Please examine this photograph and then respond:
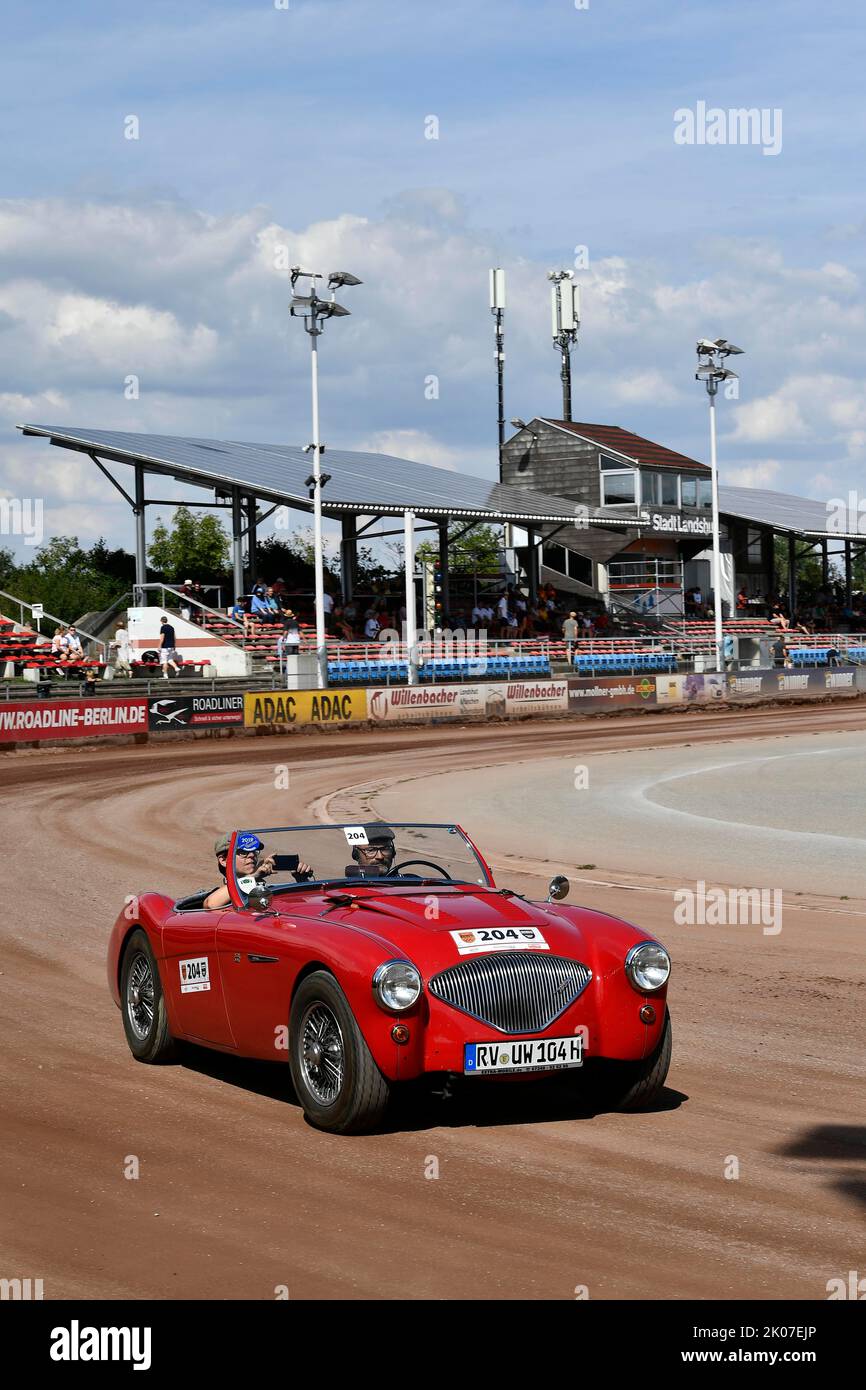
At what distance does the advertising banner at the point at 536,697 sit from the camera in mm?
43938

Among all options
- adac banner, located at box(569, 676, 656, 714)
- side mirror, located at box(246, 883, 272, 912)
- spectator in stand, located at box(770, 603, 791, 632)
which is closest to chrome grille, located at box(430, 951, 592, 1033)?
side mirror, located at box(246, 883, 272, 912)

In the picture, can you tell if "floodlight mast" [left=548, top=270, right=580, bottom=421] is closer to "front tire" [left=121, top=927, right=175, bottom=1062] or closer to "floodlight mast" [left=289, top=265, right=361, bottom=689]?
"floodlight mast" [left=289, top=265, right=361, bottom=689]

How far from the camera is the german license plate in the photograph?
691 centimetres

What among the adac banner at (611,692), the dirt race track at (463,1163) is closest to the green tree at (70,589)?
the adac banner at (611,692)

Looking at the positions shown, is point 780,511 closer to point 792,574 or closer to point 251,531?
point 792,574

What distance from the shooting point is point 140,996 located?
895 centimetres

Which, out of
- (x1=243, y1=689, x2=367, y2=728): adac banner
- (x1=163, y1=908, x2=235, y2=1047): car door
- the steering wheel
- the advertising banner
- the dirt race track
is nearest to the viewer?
the dirt race track

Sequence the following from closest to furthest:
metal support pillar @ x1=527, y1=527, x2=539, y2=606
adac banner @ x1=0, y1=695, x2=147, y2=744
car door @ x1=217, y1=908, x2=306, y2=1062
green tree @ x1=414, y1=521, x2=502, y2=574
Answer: car door @ x1=217, y1=908, x2=306, y2=1062 < adac banner @ x1=0, y1=695, x2=147, y2=744 < metal support pillar @ x1=527, y1=527, x2=539, y2=606 < green tree @ x1=414, y1=521, x2=502, y2=574

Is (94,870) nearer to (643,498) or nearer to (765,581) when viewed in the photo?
(643,498)

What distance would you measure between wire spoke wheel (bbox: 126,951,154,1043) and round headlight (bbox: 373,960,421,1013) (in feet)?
7.72

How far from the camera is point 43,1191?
6.34m

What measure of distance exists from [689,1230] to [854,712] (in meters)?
42.9

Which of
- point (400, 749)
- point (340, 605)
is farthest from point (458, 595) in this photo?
point (400, 749)

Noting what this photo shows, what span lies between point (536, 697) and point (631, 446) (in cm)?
2754
